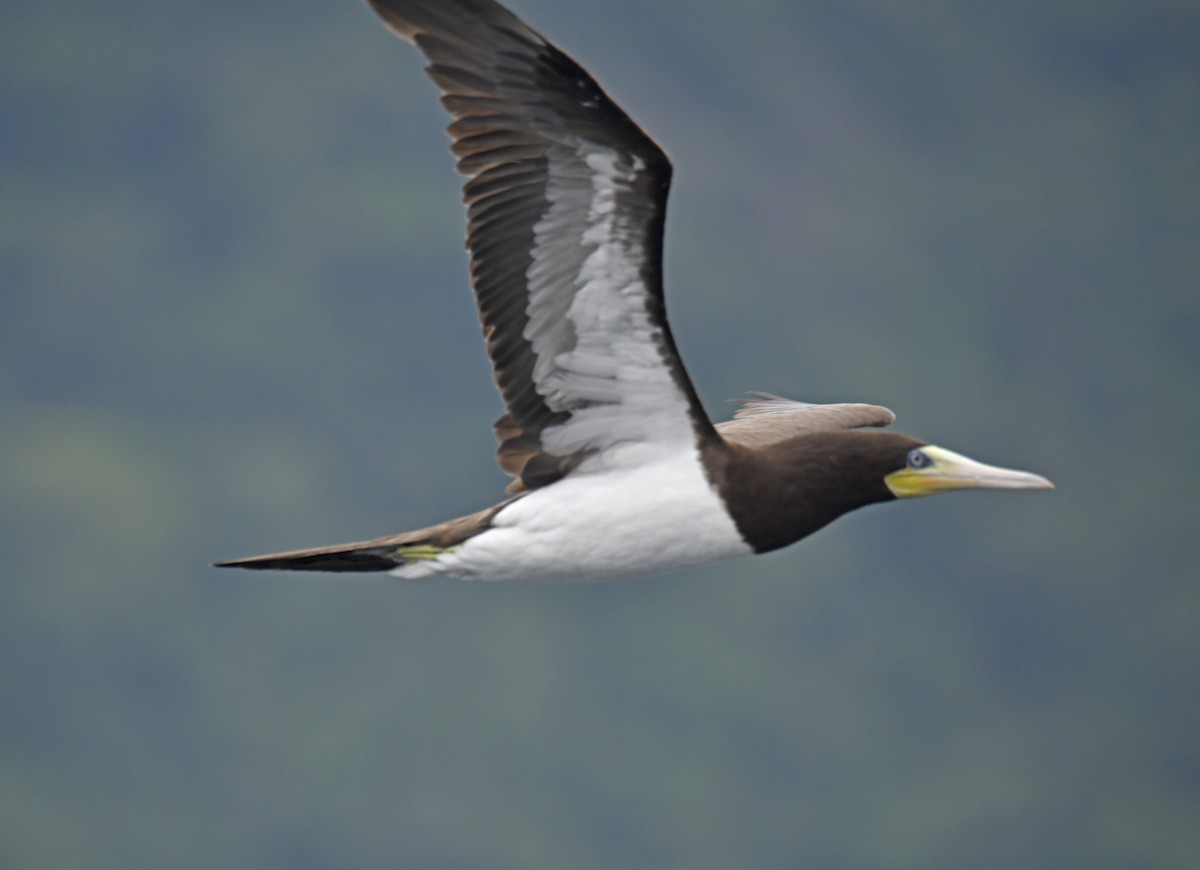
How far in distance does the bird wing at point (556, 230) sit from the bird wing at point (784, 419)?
1.18m

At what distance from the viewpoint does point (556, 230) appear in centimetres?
1180

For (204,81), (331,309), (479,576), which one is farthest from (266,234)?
(479,576)

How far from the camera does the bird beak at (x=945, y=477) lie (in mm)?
12422

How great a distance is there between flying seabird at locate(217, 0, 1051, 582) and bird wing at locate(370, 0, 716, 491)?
0.03ft

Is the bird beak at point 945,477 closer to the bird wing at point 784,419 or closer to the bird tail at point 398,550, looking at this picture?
the bird wing at point 784,419

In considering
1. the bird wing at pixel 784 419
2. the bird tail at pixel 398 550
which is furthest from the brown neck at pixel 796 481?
the bird tail at pixel 398 550

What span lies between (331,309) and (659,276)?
107012 millimetres

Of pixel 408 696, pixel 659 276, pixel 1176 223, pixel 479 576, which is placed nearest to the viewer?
pixel 659 276

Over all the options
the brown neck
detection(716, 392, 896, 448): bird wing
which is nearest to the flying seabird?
the brown neck

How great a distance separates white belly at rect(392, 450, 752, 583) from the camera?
40.9ft

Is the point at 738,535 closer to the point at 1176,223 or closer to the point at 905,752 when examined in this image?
the point at 905,752

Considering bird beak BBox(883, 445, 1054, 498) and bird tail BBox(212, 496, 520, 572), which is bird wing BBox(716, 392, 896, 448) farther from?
bird tail BBox(212, 496, 520, 572)

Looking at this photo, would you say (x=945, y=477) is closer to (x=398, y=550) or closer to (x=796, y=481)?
(x=796, y=481)

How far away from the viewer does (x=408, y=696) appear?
8556 cm
